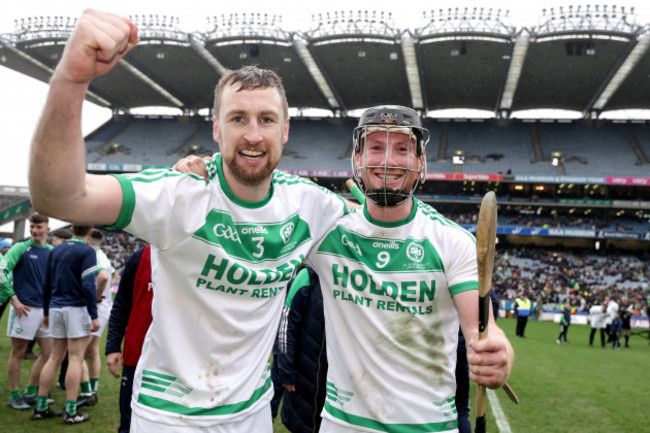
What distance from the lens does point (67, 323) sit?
5832mm

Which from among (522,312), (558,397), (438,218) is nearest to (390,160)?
(438,218)

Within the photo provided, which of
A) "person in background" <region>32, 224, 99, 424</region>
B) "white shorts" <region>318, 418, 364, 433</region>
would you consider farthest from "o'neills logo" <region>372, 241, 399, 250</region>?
"person in background" <region>32, 224, 99, 424</region>

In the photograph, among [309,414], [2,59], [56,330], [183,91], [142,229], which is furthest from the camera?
[183,91]

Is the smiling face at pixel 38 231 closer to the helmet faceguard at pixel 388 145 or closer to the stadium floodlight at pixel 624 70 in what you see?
the helmet faceguard at pixel 388 145

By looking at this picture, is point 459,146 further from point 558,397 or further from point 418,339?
point 418,339

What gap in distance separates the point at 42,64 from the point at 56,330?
35.5 m

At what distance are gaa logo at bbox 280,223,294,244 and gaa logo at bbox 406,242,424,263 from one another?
583 millimetres

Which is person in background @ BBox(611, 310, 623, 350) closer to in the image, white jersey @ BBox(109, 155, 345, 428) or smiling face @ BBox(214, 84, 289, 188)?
white jersey @ BBox(109, 155, 345, 428)

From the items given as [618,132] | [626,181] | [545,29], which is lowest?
[626,181]

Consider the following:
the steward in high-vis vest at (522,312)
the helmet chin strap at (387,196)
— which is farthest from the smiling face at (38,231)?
the steward in high-vis vest at (522,312)

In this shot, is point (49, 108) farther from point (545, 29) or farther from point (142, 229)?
point (545, 29)

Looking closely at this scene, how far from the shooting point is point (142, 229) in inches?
76.9

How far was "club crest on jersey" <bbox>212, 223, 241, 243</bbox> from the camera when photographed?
2.14 metres

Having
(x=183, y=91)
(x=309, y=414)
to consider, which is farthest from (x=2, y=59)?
(x=309, y=414)
